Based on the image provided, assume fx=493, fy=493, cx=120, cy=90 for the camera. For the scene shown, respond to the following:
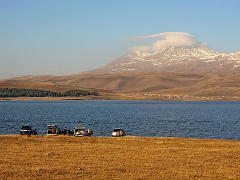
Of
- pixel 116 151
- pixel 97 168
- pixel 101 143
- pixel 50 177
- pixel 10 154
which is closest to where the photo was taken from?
pixel 50 177

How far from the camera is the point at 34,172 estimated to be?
3750 centimetres

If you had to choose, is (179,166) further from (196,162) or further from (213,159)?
(213,159)

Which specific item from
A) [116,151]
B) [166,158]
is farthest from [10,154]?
[166,158]

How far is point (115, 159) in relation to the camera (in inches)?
1804

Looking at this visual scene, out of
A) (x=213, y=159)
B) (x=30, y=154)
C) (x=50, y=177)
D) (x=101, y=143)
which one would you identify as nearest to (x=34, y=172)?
(x=50, y=177)

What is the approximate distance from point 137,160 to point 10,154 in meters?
12.6

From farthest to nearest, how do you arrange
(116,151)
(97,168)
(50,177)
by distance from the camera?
(116,151) < (97,168) < (50,177)

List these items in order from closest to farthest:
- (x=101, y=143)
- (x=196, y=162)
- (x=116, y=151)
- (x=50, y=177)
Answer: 1. (x=50, y=177)
2. (x=196, y=162)
3. (x=116, y=151)
4. (x=101, y=143)

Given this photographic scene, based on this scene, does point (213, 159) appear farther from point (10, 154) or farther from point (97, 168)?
point (10, 154)

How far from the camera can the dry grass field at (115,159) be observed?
123 feet

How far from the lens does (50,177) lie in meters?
35.8

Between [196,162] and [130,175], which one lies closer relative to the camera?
[130,175]

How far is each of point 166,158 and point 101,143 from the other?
15980 mm

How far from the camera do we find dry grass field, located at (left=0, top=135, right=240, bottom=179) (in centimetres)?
3734
